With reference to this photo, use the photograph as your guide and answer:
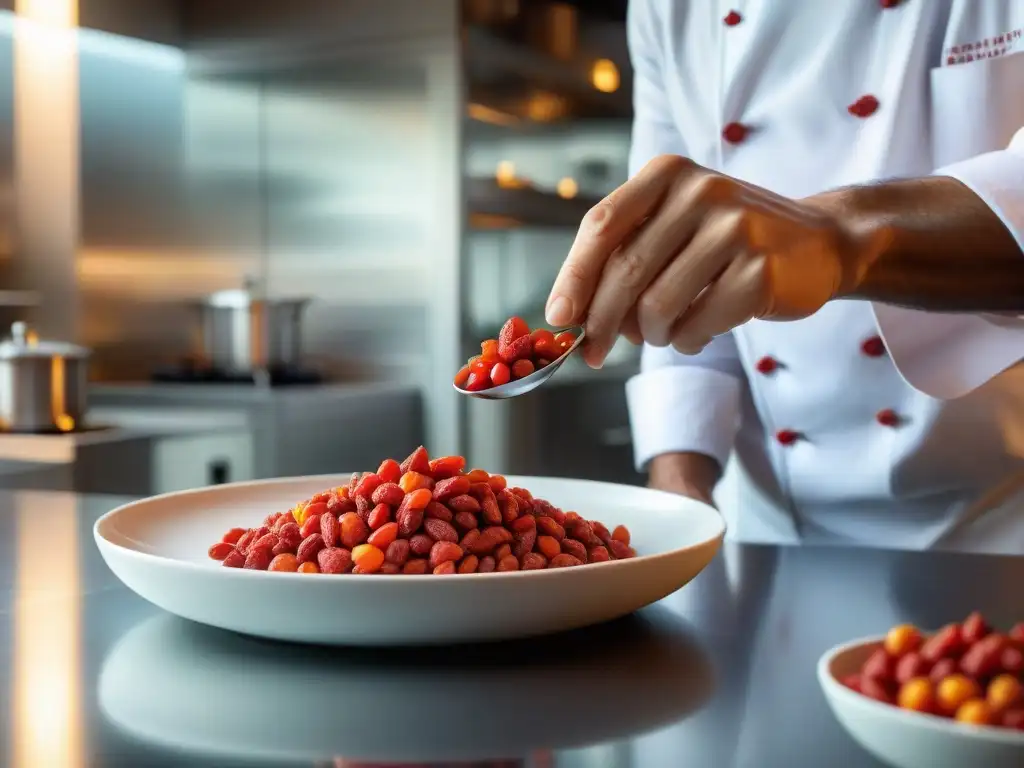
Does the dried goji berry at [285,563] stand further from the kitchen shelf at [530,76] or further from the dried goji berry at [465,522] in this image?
the kitchen shelf at [530,76]

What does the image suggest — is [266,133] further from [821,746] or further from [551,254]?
[821,746]

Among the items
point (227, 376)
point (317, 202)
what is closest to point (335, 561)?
point (227, 376)

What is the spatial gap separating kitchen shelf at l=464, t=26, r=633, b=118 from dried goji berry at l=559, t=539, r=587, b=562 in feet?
8.79

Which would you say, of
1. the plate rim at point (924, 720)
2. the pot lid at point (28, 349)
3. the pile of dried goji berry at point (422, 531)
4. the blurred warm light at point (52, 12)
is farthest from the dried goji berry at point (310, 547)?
the blurred warm light at point (52, 12)

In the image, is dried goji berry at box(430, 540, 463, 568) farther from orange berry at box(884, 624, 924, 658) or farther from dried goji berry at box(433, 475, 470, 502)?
orange berry at box(884, 624, 924, 658)

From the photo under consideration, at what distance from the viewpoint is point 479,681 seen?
684mm

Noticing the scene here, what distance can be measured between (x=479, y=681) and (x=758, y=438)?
3.00 ft

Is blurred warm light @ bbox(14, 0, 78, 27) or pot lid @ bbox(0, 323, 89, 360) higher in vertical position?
blurred warm light @ bbox(14, 0, 78, 27)

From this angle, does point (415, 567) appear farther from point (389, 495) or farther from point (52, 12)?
point (52, 12)

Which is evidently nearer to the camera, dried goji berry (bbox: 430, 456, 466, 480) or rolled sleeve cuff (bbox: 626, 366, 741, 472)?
dried goji berry (bbox: 430, 456, 466, 480)

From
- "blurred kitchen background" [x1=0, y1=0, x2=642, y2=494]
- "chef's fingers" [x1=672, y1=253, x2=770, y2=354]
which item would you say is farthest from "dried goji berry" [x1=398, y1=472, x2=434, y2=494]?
"blurred kitchen background" [x1=0, y1=0, x2=642, y2=494]

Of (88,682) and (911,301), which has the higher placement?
(911,301)

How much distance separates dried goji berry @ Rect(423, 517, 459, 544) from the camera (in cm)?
75

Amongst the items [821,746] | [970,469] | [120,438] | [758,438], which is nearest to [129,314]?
[120,438]
